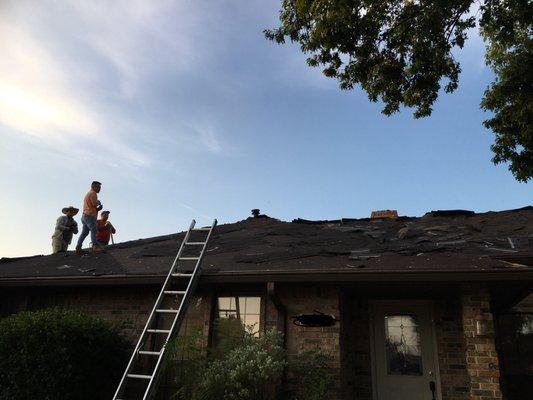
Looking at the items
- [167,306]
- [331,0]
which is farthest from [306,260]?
[331,0]

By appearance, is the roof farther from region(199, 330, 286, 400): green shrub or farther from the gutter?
region(199, 330, 286, 400): green shrub

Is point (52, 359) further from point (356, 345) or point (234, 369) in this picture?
point (356, 345)

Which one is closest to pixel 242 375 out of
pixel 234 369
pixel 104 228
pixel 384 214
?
pixel 234 369

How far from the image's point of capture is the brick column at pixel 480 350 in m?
5.61

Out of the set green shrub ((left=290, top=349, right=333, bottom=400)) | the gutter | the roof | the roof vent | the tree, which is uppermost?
the tree

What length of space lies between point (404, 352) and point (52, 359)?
5.54 metres

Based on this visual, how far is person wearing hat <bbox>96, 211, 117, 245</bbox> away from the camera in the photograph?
1142 cm

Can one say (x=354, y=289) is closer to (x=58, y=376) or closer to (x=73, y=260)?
(x=58, y=376)

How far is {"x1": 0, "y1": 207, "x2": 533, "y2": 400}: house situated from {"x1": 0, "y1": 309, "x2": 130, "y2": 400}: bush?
3.82 ft

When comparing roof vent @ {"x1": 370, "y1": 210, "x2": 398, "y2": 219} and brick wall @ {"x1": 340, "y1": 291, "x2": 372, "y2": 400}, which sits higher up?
roof vent @ {"x1": 370, "y1": 210, "x2": 398, "y2": 219}

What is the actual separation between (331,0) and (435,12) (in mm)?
2131

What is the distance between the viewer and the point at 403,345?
24.9ft

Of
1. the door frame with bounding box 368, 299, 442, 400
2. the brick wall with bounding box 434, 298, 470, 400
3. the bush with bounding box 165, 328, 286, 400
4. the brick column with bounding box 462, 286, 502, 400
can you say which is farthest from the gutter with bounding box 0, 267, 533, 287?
the door frame with bounding box 368, 299, 442, 400

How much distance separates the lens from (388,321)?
7809mm
